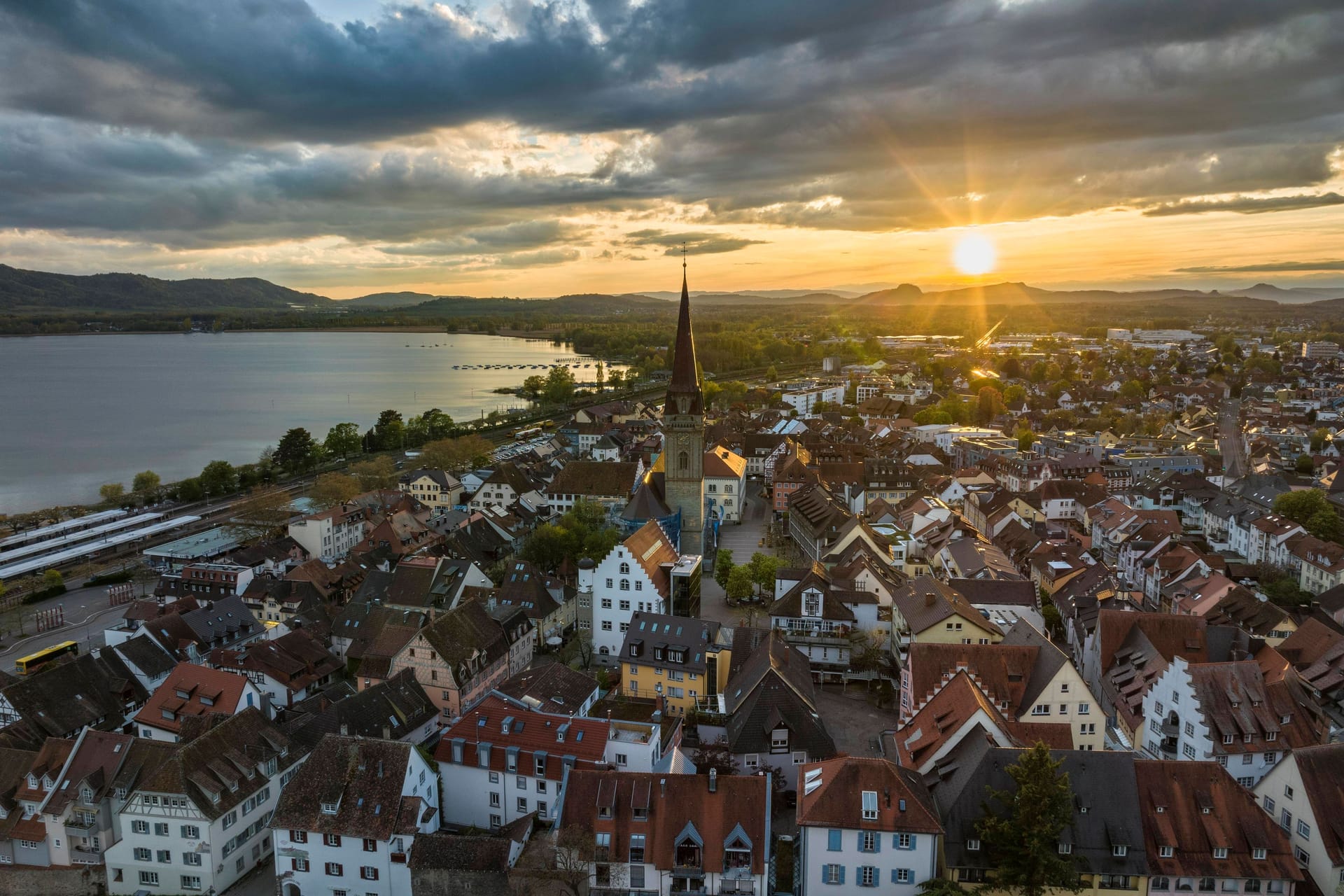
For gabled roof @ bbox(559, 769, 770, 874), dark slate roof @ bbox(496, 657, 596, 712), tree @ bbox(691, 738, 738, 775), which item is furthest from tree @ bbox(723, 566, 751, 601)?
gabled roof @ bbox(559, 769, 770, 874)

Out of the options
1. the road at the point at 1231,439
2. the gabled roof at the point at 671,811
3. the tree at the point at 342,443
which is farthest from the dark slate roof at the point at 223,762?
the road at the point at 1231,439

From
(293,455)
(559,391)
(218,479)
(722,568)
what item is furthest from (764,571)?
(559,391)

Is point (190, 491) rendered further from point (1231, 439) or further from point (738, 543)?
point (1231, 439)

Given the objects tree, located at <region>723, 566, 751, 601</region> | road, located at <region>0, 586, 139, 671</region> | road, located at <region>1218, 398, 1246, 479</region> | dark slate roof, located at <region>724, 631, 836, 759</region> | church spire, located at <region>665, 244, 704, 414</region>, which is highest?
church spire, located at <region>665, 244, 704, 414</region>

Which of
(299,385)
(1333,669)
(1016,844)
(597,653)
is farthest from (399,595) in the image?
(299,385)

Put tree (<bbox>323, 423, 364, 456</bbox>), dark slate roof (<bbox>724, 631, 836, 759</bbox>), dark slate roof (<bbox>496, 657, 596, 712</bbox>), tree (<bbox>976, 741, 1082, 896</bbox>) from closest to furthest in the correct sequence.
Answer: tree (<bbox>976, 741, 1082, 896</bbox>) < dark slate roof (<bbox>724, 631, 836, 759</bbox>) < dark slate roof (<bbox>496, 657, 596, 712</bbox>) < tree (<bbox>323, 423, 364, 456</bbox>)

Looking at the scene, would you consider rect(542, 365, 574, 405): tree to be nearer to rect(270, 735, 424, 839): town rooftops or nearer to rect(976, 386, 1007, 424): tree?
rect(976, 386, 1007, 424): tree
